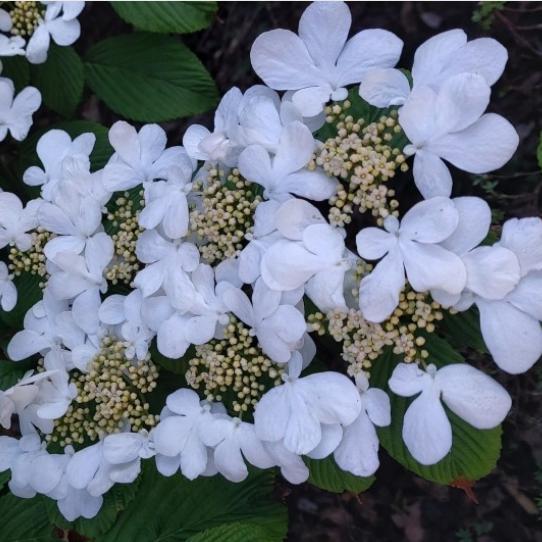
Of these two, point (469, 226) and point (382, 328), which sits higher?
point (469, 226)

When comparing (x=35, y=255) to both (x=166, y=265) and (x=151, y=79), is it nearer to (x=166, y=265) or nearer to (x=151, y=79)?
(x=166, y=265)

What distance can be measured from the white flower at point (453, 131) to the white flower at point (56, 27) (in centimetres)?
78

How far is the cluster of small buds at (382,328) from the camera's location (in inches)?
37.9

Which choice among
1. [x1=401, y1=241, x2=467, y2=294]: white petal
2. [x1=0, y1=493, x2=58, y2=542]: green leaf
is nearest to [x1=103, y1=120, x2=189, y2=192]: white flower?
[x1=401, y1=241, x2=467, y2=294]: white petal

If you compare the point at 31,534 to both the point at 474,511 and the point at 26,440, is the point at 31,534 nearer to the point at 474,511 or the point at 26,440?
the point at 26,440

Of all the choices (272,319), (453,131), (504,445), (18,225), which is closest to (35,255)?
(18,225)

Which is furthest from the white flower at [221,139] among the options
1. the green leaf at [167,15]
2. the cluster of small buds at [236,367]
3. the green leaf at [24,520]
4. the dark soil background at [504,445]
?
the green leaf at [24,520]

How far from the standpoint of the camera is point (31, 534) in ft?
4.89

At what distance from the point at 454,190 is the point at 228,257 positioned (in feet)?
2.51

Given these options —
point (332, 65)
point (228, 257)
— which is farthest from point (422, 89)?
point (228, 257)

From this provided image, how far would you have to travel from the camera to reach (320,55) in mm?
1078

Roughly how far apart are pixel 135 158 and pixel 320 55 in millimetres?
349

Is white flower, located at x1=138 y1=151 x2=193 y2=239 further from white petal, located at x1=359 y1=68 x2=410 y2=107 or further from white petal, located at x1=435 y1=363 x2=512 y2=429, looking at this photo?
white petal, located at x1=435 y1=363 x2=512 y2=429

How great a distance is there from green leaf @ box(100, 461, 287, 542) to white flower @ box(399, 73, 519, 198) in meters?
0.71
